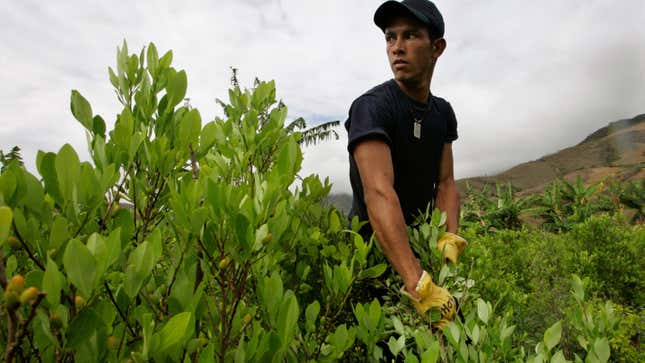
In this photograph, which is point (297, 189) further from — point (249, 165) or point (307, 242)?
point (249, 165)

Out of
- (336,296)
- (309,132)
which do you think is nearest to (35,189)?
(336,296)

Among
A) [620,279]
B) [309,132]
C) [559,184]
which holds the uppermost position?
[309,132]

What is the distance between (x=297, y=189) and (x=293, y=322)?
2.43ft

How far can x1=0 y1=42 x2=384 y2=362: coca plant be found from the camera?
636 mm

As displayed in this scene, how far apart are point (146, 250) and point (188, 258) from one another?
6.3 inches

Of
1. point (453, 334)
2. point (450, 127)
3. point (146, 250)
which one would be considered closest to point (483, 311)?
point (453, 334)

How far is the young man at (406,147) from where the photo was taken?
159 centimetres

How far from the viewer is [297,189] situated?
150 centimetres

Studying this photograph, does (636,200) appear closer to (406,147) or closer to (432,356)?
(406,147)

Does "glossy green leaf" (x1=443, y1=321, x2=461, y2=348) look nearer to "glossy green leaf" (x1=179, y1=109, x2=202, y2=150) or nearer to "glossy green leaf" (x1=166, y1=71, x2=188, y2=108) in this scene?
"glossy green leaf" (x1=179, y1=109, x2=202, y2=150)

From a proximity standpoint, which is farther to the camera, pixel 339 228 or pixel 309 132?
pixel 309 132

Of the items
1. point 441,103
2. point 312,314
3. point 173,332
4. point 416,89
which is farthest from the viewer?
point 441,103

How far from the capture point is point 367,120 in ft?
5.88

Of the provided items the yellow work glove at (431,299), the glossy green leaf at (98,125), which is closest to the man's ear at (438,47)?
the yellow work glove at (431,299)
